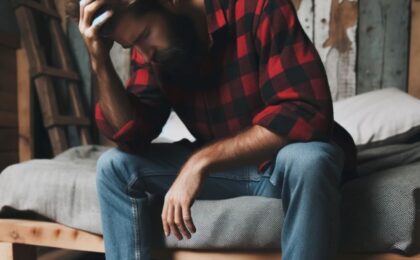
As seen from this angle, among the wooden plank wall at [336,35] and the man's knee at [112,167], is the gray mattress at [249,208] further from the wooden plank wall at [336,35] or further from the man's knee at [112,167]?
the wooden plank wall at [336,35]

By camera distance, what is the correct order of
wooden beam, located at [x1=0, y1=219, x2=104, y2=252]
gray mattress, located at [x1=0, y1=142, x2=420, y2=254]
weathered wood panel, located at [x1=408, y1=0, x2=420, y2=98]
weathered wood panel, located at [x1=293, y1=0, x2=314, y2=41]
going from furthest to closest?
weathered wood panel, located at [x1=293, y1=0, x2=314, y2=41] < weathered wood panel, located at [x1=408, y1=0, x2=420, y2=98] < wooden beam, located at [x1=0, y1=219, x2=104, y2=252] < gray mattress, located at [x1=0, y1=142, x2=420, y2=254]

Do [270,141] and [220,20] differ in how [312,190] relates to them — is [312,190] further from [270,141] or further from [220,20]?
[220,20]

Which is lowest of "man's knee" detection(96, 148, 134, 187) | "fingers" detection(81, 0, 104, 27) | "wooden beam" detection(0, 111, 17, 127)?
"wooden beam" detection(0, 111, 17, 127)

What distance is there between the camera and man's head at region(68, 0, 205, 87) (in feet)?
2.88

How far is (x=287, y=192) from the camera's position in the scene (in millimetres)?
799

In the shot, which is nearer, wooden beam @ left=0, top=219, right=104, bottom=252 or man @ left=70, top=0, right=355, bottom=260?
man @ left=70, top=0, right=355, bottom=260

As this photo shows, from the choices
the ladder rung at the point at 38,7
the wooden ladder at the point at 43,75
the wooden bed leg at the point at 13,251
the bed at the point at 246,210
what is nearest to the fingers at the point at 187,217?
the bed at the point at 246,210

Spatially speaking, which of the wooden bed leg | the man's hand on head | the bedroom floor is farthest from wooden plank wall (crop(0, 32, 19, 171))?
the man's hand on head

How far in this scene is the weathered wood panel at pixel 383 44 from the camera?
1.84 m

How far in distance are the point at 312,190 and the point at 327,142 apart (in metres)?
0.11

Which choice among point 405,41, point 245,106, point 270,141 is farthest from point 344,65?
point 270,141

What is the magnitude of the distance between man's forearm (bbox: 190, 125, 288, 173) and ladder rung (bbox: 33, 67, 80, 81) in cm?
137

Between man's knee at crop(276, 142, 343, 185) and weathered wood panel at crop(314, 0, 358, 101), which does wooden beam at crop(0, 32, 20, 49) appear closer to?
weathered wood panel at crop(314, 0, 358, 101)

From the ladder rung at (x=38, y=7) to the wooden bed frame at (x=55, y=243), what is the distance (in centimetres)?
115
